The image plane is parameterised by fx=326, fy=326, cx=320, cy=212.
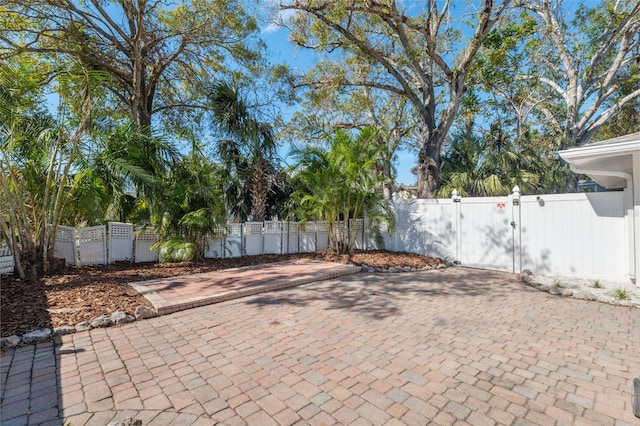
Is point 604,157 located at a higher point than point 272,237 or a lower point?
higher

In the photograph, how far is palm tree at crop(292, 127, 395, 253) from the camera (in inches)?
320

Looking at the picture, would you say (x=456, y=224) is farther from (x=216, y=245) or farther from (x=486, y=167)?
(x=216, y=245)

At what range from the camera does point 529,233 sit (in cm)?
690

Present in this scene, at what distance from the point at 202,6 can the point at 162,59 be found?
1859 mm

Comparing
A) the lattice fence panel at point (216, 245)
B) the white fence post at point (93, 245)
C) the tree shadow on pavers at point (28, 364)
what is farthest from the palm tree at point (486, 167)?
the tree shadow on pavers at point (28, 364)

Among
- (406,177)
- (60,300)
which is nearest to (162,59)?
(60,300)

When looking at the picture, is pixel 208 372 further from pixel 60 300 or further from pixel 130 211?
pixel 130 211

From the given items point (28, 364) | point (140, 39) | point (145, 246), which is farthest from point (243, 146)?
point (28, 364)

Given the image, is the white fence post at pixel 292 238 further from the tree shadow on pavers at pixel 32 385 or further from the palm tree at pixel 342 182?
the tree shadow on pavers at pixel 32 385

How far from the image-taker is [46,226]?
19.5 feet

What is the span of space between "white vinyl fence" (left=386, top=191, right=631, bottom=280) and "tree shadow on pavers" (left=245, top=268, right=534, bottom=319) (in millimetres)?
628

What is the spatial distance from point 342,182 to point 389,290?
331 centimetres

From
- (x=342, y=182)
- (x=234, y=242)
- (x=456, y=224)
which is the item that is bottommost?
(x=234, y=242)

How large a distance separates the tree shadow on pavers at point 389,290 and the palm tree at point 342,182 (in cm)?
215
